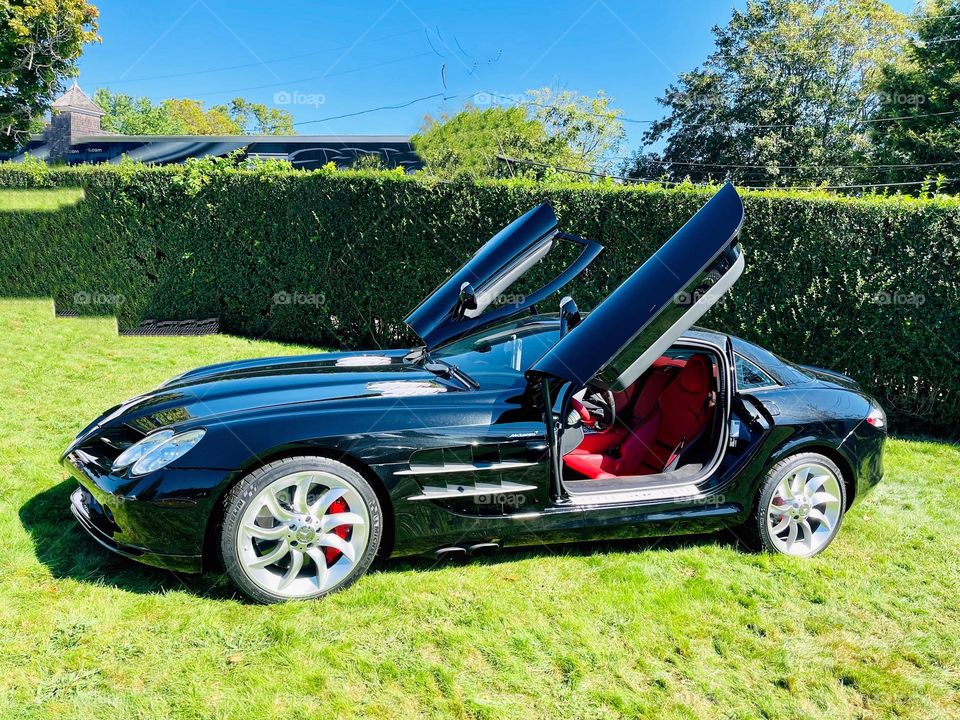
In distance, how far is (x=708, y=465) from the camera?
404 centimetres

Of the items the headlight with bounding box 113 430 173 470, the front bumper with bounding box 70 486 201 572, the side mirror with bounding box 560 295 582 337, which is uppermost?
the side mirror with bounding box 560 295 582 337

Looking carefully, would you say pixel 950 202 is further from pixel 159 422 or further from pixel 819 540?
pixel 159 422

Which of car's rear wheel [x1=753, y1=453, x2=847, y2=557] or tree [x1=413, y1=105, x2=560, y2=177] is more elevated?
tree [x1=413, y1=105, x2=560, y2=177]

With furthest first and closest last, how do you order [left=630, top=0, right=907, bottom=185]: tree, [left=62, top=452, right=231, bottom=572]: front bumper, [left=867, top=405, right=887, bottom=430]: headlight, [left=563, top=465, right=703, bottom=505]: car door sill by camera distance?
1. [left=630, top=0, right=907, bottom=185]: tree
2. [left=867, top=405, right=887, bottom=430]: headlight
3. [left=563, top=465, right=703, bottom=505]: car door sill
4. [left=62, top=452, right=231, bottom=572]: front bumper

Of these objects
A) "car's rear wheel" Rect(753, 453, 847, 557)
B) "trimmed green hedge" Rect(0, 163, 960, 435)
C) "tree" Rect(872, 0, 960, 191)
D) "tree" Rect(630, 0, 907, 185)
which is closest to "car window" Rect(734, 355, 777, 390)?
"car's rear wheel" Rect(753, 453, 847, 557)

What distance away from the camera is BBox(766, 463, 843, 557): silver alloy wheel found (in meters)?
4.14

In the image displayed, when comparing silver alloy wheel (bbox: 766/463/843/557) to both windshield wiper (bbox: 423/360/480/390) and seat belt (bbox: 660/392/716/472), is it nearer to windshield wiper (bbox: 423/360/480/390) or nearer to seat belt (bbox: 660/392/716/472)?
seat belt (bbox: 660/392/716/472)

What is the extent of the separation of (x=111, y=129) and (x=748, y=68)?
7103 cm

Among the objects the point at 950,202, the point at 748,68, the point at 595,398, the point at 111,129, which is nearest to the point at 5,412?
the point at 595,398

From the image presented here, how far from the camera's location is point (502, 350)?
13.8 feet

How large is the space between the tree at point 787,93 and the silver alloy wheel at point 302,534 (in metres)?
33.7

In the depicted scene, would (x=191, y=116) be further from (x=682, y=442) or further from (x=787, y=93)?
(x=682, y=442)

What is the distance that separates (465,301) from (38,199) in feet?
37.5

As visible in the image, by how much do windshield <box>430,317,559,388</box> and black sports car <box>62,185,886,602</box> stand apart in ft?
0.06
